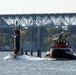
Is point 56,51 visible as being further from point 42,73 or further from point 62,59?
point 42,73

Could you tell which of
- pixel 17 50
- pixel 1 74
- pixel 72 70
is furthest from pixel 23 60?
pixel 1 74

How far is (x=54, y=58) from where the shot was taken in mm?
122500

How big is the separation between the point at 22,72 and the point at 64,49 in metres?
36.1

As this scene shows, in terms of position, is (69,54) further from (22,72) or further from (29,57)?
(22,72)

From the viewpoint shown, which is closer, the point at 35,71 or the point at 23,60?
the point at 35,71

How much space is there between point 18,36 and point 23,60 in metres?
5.72

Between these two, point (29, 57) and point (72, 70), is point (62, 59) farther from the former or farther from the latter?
point (72, 70)

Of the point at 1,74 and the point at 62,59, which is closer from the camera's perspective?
the point at 1,74

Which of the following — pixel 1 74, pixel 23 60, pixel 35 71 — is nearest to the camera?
pixel 1 74

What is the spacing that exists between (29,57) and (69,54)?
721 cm

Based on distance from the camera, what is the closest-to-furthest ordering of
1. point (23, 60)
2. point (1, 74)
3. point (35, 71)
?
point (1, 74), point (35, 71), point (23, 60)

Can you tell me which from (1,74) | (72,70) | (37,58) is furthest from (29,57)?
(1,74)

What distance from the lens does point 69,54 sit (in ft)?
402

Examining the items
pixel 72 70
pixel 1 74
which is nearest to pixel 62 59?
pixel 72 70
